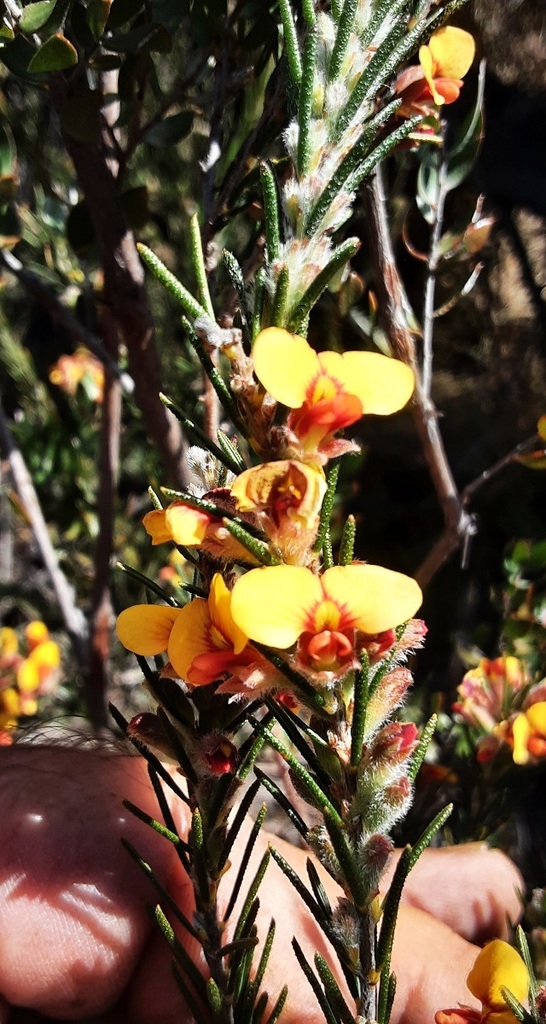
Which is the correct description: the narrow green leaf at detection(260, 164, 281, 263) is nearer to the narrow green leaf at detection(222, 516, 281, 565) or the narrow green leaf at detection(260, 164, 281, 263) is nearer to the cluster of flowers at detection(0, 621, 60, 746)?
the narrow green leaf at detection(222, 516, 281, 565)

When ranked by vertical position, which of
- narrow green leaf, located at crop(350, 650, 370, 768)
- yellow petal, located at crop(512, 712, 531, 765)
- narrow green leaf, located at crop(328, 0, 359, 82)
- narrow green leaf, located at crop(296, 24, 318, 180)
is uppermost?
narrow green leaf, located at crop(328, 0, 359, 82)

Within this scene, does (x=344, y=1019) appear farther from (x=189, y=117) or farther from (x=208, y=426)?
(x=189, y=117)

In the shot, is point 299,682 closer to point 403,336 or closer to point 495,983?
point 495,983

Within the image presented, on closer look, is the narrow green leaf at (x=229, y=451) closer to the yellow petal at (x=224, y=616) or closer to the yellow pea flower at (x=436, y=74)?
the yellow petal at (x=224, y=616)

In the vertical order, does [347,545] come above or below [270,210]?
below

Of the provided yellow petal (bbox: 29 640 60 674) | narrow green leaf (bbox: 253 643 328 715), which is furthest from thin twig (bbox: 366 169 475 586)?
yellow petal (bbox: 29 640 60 674)

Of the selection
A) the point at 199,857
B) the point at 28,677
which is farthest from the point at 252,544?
the point at 28,677

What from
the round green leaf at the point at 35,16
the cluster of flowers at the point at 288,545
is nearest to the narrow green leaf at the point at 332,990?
the cluster of flowers at the point at 288,545

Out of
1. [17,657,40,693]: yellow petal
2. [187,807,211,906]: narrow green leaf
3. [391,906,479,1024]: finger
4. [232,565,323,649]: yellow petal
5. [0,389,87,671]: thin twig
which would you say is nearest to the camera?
[232,565,323,649]: yellow petal
